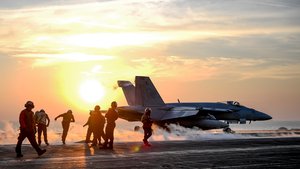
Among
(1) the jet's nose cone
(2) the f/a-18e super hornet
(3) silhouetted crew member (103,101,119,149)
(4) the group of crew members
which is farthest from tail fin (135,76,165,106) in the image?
(3) silhouetted crew member (103,101,119,149)

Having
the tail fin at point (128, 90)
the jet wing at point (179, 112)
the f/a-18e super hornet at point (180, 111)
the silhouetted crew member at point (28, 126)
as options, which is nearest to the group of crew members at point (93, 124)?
the silhouetted crew member at point (28, 126)

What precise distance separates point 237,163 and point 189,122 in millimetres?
28207

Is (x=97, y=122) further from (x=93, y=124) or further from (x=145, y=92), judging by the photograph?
(x=145, y=92)

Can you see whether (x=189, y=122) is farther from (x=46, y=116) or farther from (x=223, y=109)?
(x=46, y=116)

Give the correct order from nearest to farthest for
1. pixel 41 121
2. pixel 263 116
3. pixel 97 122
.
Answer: pixel 97 122 < pixel 41 121 < pixel 263 116

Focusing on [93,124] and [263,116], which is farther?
[263,116]

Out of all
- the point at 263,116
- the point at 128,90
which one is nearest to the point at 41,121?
the point at 128,90

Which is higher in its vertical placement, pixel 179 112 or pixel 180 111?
pixel 180 111

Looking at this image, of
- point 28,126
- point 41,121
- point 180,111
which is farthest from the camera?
point 180,111

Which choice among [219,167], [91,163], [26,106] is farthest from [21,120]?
[219,167]

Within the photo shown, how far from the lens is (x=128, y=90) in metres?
47.8

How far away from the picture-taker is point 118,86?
48.1 metres

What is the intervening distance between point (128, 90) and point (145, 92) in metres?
5.69

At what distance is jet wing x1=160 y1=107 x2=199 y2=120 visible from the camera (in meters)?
39.7
